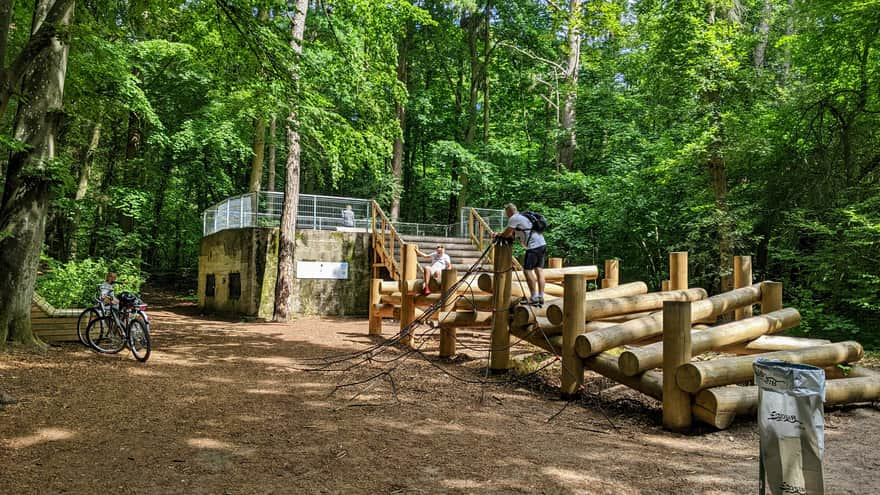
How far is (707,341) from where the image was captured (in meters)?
5.94

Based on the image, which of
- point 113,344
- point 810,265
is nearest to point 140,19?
point 113,344

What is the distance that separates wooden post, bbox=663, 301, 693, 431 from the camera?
5301 mm

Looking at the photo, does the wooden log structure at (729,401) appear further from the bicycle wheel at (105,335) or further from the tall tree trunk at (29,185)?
the tall tree trunk at (29,185)

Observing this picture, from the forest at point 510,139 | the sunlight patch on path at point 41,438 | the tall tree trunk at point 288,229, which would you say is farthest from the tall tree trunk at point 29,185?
the tall tree trunk at point 288,229

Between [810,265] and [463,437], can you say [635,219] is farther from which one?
[463,437]

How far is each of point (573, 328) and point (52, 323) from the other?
868 centimetres

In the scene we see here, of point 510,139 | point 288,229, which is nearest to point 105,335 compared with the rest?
point 288,229

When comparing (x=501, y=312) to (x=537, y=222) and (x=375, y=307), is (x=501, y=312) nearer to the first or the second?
(x=537, y=222)

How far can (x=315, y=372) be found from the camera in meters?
7.85

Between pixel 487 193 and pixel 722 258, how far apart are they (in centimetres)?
1276

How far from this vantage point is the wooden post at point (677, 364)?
17.4ft

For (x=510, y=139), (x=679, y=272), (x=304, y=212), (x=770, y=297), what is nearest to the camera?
(x=770, y=297)

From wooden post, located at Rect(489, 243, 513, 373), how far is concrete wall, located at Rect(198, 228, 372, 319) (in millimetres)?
10379

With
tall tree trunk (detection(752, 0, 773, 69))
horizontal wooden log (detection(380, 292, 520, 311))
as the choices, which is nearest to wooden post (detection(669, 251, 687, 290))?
horizontal wooden log (detection(380, 292, 520, 311))
